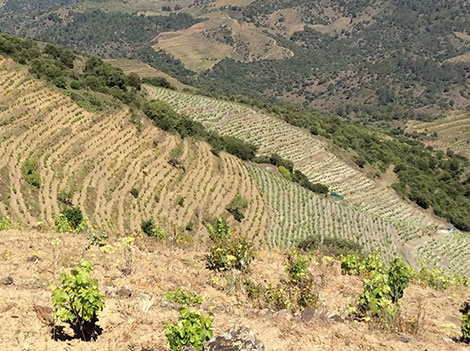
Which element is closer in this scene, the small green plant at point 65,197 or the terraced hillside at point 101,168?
the small green plant at point 65,197

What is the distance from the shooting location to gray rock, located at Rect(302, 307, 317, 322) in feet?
29.3

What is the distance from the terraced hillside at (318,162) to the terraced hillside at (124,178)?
5390 millimetres

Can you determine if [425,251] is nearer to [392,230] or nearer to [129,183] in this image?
[392,230]

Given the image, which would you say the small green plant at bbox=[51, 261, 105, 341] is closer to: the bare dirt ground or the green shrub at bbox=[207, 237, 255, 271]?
the bare dirt ground

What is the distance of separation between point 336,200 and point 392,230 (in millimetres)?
7136

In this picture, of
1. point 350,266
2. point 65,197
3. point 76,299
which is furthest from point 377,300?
point 65,197

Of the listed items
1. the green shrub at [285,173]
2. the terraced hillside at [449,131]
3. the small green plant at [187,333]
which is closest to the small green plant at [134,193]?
the green shrub at [285,173]

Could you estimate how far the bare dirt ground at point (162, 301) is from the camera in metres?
8.04

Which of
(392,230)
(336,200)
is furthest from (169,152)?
(392,230)

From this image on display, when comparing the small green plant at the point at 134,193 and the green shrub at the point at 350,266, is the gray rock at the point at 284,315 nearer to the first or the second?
the green shrub at the point at 350,266

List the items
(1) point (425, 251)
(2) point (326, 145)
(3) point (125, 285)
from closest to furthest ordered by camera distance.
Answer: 1. (3) point (125, 285)
2. (1) point (425, 251)
3. (2) point (326, 145)

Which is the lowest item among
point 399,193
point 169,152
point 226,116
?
point 399,193

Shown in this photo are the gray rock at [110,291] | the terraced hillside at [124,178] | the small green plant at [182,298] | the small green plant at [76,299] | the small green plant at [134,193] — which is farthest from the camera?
the small green plant at [134,193]

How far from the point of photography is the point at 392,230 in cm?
4909
